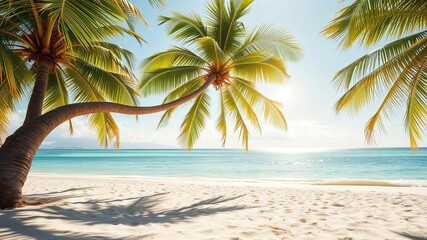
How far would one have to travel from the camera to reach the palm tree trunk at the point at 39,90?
16.1 feet

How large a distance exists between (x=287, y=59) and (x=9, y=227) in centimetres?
789

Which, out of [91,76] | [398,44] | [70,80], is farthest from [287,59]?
[70,80]

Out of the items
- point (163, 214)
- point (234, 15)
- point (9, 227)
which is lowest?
point (163, 214)

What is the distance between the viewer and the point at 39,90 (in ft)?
16.7

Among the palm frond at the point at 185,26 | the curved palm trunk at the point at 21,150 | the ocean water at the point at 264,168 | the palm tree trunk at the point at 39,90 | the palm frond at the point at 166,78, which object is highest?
the palm frond at the point at 185,26

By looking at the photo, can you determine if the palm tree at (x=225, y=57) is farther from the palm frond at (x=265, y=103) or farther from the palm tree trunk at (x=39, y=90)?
the palm tree trunk at (x=39, y=90)

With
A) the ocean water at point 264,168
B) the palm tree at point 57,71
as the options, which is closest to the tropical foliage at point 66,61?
the palm tree at point 57,71

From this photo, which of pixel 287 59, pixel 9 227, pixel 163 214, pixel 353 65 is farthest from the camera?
pixel 287 59

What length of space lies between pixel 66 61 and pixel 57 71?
1.62 m

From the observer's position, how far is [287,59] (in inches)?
331

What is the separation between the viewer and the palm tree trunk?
490cm

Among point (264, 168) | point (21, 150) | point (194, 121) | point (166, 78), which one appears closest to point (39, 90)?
point (21, 150)

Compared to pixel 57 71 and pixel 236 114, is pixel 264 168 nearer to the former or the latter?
pixel 236 114

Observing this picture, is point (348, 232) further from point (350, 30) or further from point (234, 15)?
point (234, 15)
